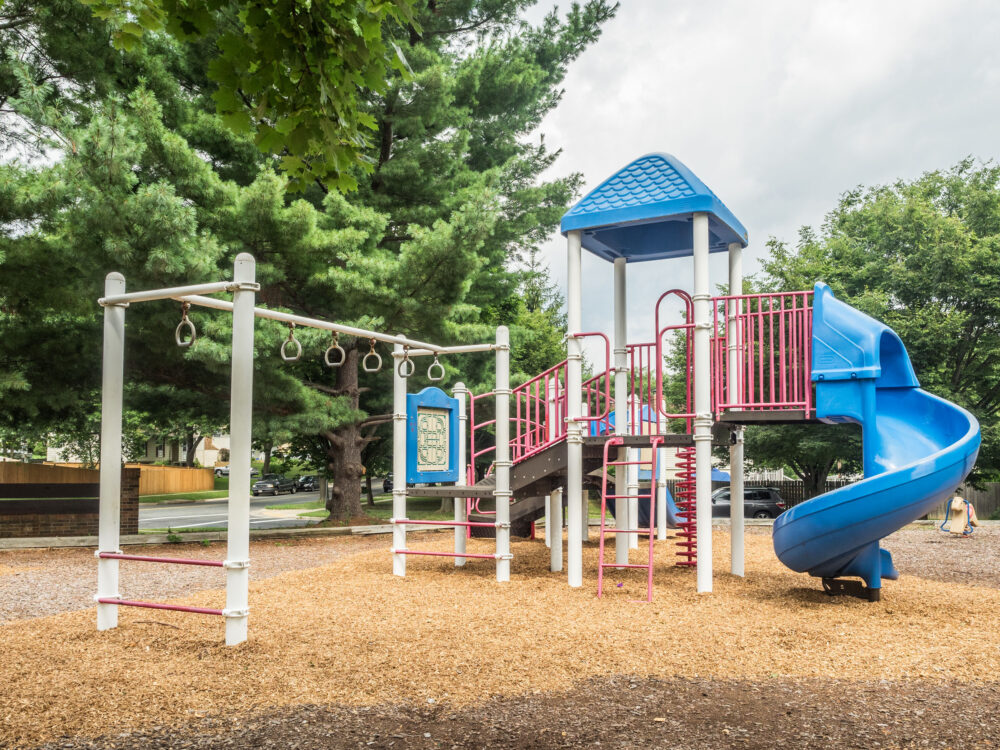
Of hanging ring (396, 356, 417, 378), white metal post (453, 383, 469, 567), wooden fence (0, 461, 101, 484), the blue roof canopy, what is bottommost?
wooden fence (0, 461, 101, 484)

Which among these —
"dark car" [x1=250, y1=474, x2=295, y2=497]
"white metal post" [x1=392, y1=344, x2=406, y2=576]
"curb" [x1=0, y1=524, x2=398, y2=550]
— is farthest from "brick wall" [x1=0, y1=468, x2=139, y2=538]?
"dark car" [x1=250, y1=474, x2=295, y2=497]

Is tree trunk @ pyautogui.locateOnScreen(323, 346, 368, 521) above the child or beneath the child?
above

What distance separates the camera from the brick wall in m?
14.5

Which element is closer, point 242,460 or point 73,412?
point 242,460

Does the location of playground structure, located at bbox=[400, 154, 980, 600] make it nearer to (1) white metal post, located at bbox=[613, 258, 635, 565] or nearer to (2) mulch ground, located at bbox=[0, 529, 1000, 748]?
(1) white metal post, located at bbox=[613, 258, 635, 565]

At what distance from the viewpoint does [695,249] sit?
27.5 ft

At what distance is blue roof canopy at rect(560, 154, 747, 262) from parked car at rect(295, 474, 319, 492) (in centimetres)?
4639

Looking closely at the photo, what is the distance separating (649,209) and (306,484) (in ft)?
160

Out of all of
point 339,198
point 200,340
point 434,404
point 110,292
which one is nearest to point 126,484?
point 200,340

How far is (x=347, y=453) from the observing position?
1697cm

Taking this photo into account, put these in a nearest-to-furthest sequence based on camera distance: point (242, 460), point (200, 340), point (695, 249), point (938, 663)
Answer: point (938, 663) → point (242, 460) → point (695, 249) → point (200, 340)

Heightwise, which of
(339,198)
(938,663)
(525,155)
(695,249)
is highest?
(525,155)

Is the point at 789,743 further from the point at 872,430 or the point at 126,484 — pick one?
the point at 126,484

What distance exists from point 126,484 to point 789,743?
14.0 meters
